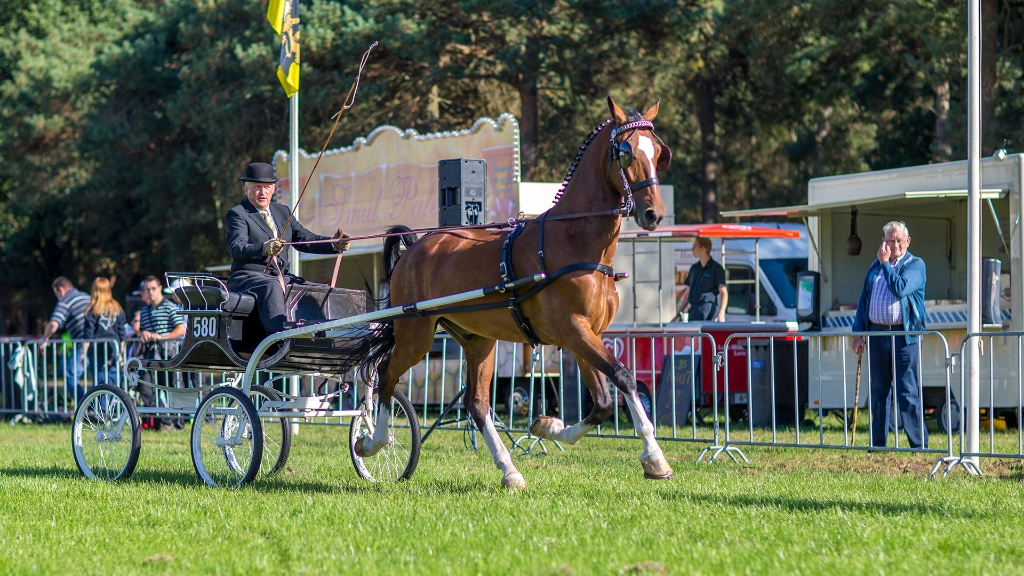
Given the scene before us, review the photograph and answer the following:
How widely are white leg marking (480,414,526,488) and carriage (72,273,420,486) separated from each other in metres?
0.71

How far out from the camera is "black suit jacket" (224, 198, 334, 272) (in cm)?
819

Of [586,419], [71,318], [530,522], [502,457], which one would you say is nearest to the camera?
[530,522]

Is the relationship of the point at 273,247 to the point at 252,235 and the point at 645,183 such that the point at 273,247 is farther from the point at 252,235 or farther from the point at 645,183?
the point at 645,183

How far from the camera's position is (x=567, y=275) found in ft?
23.0

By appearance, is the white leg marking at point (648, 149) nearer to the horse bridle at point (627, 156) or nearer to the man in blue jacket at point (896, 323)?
the horse bridle at point (627, 156)

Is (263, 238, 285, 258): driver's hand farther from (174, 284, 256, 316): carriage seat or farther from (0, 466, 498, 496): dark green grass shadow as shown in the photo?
(0, 466, 498, 496): dark green grass shadow

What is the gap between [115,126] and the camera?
29.3m

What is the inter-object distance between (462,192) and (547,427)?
11.2 ft

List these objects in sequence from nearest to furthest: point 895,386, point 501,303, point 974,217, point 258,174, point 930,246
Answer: point 501,303 < point 258,174 < point 974,217 < point 895,386 < point 930,246

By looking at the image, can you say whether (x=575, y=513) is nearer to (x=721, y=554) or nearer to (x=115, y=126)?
(x=721, y=554)

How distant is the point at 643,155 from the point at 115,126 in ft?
82.8

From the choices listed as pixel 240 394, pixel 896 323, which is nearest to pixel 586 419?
pixel 240 394

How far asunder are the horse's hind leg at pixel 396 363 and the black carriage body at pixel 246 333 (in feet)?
1.28

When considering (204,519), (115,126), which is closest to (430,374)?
(204,519)
